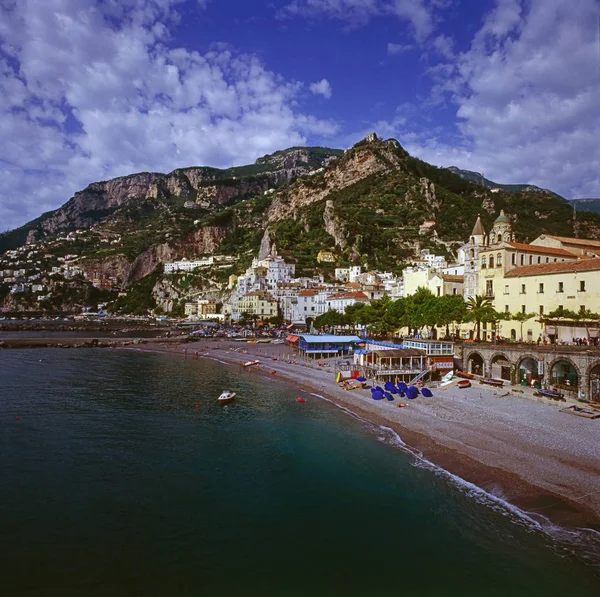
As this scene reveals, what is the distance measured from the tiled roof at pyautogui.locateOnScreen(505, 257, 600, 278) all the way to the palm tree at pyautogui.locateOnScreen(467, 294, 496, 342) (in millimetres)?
3386

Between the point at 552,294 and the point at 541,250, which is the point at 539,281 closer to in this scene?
the point at 552,294

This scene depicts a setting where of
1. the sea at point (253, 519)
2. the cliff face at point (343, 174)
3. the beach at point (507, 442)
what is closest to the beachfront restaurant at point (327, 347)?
the beach at point (507, 442)

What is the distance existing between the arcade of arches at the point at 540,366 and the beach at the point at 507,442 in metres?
2.87

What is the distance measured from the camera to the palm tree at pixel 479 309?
143 ft

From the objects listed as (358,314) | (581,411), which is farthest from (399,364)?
(358,314)

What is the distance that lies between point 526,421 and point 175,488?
825 inches

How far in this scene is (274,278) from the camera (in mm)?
122312

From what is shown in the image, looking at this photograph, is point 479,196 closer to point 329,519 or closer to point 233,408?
point 233,408

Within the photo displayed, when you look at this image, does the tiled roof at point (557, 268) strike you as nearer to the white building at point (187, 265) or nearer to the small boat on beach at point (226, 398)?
the small boat on beach at point (226, 398)

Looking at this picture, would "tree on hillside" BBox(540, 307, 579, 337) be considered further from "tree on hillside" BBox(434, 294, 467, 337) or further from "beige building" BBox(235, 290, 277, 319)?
"beige building" BBox(235, 290, 277, 319)

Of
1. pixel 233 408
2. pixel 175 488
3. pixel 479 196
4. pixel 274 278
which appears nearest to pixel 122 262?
pixel 274 278

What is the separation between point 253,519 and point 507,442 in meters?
14.9

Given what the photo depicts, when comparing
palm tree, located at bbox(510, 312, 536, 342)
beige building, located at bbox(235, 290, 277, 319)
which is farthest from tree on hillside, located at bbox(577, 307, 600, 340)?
beige building, located at bbox(235, 290, 277, 319)

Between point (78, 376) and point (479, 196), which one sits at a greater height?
point (479, 196)
